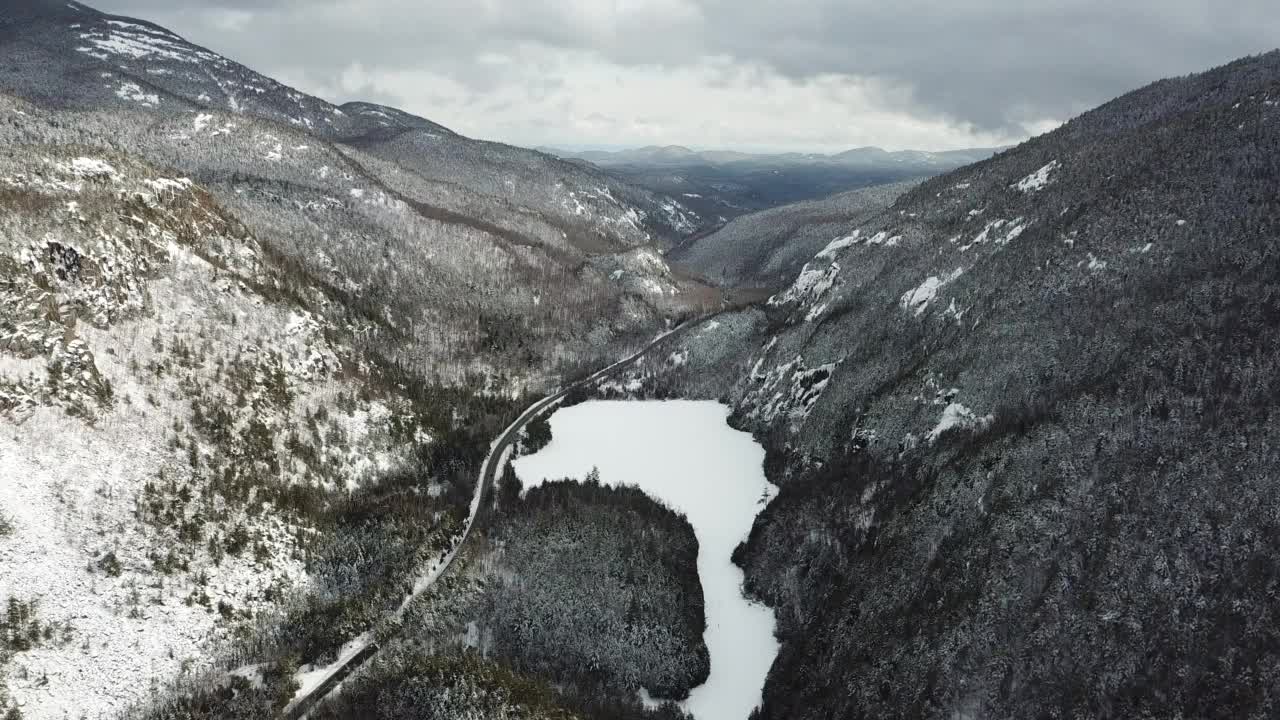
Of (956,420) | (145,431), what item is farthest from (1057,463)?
(145,431)

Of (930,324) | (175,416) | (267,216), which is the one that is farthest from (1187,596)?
(267,216)

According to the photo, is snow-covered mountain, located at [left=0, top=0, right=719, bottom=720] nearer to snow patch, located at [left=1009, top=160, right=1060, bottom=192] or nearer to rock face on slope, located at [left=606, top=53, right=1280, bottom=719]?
rock face on slope, located at [left=606, top=53, right=1280, bottom=719]

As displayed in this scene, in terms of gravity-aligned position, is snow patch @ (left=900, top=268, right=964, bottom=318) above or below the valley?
above

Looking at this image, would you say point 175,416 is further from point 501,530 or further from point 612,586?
point 612,586

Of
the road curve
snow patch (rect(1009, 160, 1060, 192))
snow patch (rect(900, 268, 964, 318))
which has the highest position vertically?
snow patch (rect(1009, 160, 1060, 192))

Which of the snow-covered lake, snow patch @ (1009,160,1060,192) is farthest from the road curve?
snow patch @ (1009,160,1060,192)

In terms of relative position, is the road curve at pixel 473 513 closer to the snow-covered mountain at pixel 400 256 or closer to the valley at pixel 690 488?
the valley at pixel 690 488

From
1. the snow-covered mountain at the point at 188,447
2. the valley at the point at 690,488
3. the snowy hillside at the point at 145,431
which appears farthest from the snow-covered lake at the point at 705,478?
the snowy hillside at the point at 145,431

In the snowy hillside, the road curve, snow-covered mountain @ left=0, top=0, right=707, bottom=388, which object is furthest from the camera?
snow-covered mountain @ left=0, top=0, right=707, bottom=388
